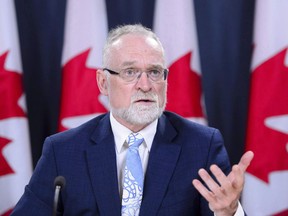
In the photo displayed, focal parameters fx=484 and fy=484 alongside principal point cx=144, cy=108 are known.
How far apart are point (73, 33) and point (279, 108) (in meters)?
A: 1.05

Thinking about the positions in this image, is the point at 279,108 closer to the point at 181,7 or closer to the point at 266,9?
the point at 266,9

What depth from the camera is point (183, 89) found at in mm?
2330

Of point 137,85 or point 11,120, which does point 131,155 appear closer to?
point 137,85

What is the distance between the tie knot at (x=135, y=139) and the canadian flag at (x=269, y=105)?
83cm

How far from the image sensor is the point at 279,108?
2.29 meters

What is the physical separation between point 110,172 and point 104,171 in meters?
0.02

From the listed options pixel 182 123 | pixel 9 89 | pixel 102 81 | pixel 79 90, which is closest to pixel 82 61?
pixel 79 90

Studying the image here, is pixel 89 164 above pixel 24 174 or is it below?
above

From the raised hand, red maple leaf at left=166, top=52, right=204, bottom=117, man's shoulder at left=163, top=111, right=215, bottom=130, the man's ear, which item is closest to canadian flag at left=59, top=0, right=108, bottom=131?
red maple leaf at left=166, top=52, right=204, bottom=117

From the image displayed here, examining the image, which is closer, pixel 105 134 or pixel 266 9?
pixel 105 134

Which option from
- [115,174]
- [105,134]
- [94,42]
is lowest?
[115,174]

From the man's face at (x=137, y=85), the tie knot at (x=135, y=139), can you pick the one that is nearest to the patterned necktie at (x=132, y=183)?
the tie knot at (x=135, y=139)

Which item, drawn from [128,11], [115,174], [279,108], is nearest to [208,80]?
[279,108]

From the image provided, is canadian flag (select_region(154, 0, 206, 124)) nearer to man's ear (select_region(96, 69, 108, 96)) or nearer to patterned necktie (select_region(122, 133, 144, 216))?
man's ear (select_region(96, 69, 108, 96))
